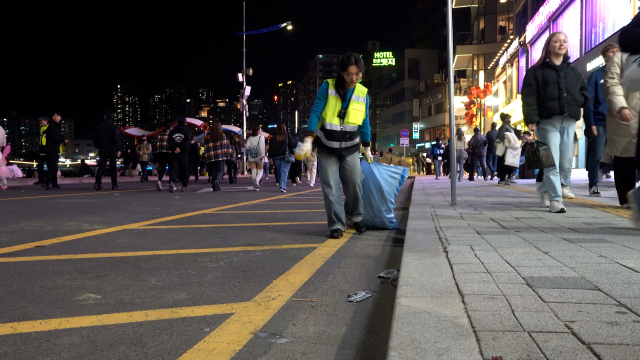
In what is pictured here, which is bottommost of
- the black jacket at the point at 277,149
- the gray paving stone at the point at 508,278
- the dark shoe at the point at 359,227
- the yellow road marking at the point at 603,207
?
the dark shoe at the point at 359,227

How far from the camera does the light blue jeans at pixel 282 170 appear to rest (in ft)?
45.5

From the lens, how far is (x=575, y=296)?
263 centimetres

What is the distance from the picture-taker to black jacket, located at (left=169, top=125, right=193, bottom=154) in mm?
13359

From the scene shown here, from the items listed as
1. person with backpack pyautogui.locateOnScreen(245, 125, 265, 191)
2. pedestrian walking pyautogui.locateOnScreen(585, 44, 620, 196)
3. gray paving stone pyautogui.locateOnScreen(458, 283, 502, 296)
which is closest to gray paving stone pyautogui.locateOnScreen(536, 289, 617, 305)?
gray paving stone pyautogui.locateOnScreen(458, 283, 502, 296)

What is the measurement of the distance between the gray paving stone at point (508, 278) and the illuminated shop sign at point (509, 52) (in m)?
32.3

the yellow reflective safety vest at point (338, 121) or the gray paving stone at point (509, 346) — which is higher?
the yellow reflective safety vest at point (338, 121)

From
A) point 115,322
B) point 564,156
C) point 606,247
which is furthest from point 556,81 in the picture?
point 115,322

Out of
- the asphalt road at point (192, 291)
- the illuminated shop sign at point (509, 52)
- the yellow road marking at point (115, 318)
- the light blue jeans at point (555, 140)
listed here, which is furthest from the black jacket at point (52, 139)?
the illuminated shop sign at point (509, 52)

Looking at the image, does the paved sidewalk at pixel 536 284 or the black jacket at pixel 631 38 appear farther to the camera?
the black jacket at pixel 631 38

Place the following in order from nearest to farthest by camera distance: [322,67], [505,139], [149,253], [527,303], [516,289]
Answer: [527,303] < [516,289] < [149,253] < [505,139] < [322,67]

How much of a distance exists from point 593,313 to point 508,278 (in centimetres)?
72

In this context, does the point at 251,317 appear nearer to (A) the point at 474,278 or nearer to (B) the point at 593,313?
(A) the point at 474,278

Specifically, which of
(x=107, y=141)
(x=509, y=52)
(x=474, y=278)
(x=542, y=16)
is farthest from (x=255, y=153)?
(x=509, y=52)

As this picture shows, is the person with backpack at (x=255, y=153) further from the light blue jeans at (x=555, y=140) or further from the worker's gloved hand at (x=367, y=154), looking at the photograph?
the light blue jeans at (x=555, y=140)
